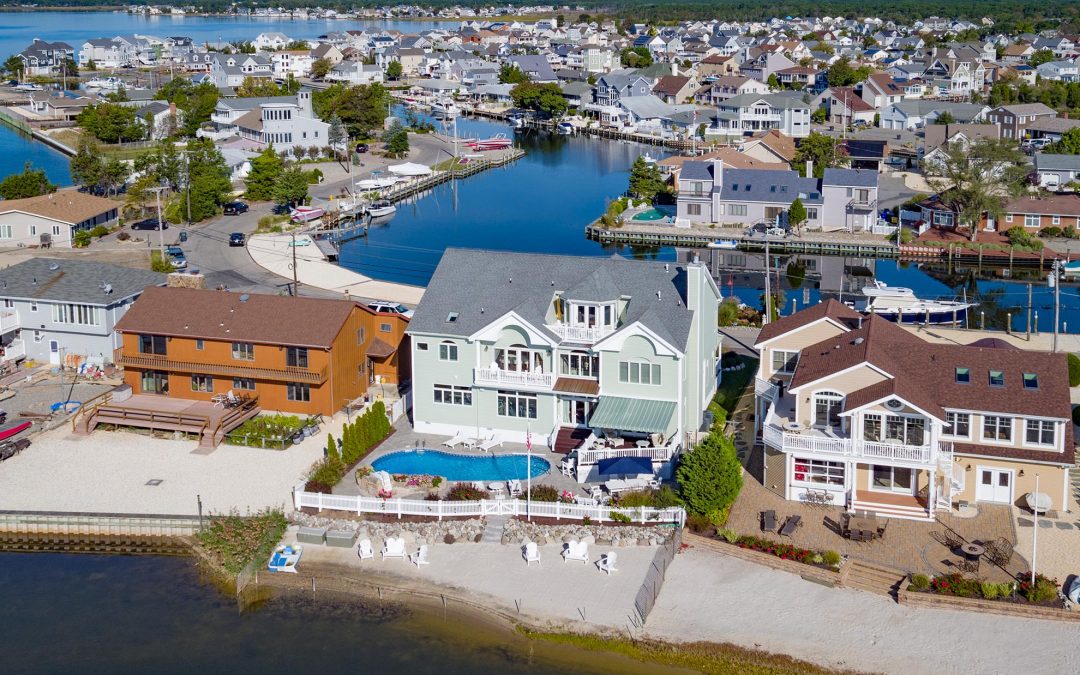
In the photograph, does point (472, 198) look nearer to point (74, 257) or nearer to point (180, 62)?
point (74, 257)

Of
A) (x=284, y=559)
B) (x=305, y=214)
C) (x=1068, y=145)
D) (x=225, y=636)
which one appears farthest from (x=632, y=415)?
(x=1068, y=145)

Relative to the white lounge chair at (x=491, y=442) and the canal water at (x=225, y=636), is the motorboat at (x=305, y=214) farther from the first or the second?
the canal water at (x=225, y=636)

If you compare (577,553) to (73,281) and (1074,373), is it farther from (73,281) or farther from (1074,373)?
(73,281)

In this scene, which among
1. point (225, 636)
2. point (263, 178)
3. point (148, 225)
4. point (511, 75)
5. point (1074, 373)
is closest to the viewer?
point (225, 636)

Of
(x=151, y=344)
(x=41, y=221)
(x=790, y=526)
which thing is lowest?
(x=790, y=526)

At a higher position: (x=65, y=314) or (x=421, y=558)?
(x=65, y=314)

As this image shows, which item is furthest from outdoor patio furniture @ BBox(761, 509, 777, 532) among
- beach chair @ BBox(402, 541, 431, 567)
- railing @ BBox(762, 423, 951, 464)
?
beach chair @ BBox(402, 541, 431, 567)

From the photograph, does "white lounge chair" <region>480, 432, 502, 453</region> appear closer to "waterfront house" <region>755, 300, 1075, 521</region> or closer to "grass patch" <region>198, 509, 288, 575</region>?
"grass patch" <region>198, 509, 288, 575</region>
